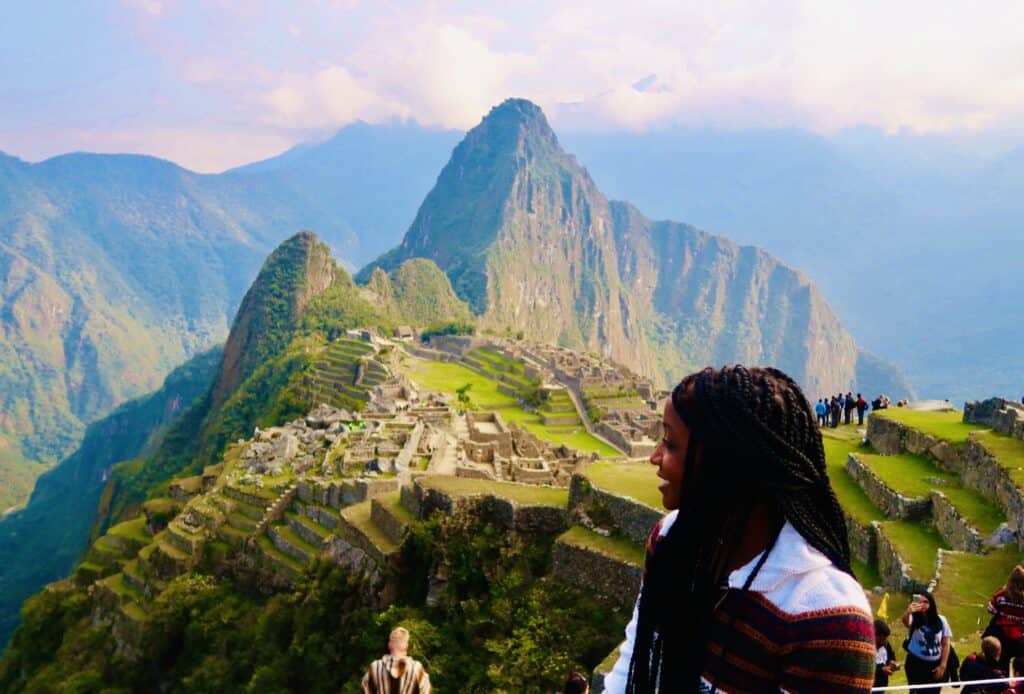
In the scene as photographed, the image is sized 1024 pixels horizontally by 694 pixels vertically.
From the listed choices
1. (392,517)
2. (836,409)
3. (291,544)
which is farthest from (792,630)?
(836,409)

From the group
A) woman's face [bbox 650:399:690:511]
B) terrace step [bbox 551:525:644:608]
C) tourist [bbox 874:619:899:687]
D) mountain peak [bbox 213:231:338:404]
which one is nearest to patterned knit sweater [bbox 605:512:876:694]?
woman's face [bbox 650:399:690:511]

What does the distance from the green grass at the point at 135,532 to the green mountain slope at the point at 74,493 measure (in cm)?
3075

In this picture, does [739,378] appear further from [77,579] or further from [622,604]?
[77,579]

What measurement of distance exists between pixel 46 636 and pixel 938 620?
3417 cm

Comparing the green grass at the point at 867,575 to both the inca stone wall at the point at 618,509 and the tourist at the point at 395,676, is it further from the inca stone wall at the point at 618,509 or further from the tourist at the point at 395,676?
the tourist at the point at 395,676

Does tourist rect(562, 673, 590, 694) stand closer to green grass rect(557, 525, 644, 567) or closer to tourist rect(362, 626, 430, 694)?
tourist rect(362, 626, 430, 694)

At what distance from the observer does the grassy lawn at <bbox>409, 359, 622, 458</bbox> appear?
152 ft

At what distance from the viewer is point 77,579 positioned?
3014 centimetres

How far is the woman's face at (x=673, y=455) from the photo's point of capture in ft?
6.95

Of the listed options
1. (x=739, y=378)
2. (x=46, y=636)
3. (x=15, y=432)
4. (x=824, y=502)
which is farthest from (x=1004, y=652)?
→ (x=15, y=432)

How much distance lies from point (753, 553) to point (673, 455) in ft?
1.21

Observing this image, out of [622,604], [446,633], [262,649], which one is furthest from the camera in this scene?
[262,649]

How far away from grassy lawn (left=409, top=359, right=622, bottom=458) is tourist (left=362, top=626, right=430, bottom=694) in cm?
3424

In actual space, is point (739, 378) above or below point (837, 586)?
above
